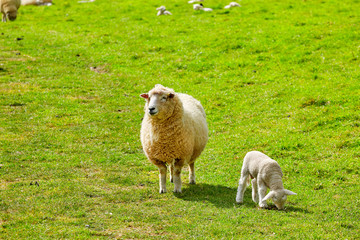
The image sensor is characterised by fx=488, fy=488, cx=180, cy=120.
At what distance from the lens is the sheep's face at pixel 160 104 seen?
11406 millimetres

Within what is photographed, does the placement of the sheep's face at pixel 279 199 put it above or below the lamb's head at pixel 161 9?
below

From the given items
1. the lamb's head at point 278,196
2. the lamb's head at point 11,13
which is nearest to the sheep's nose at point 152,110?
the lamb's head at point 278,196

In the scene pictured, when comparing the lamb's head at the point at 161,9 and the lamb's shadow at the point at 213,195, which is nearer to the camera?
the lamb's shadow at the point at 213,195

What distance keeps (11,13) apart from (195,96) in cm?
1852

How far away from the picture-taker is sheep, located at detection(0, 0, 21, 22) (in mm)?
31922

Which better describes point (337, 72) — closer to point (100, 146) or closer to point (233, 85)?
point (233, 85)

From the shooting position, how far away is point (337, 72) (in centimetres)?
2031

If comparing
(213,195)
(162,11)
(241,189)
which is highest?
(162,11)

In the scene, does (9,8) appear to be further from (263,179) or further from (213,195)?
(263,179)

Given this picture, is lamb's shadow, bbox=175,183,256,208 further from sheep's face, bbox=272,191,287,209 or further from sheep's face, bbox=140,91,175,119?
sheep's face, bbox=140,91,175,119

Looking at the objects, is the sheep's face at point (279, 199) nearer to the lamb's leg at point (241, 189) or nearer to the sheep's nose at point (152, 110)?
the lamb's leg at point (241, 189)

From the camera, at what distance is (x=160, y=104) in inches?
456

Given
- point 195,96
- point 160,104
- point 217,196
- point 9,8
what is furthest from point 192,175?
point 9,8

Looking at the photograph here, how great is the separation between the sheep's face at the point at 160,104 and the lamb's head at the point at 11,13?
24.2 meters
